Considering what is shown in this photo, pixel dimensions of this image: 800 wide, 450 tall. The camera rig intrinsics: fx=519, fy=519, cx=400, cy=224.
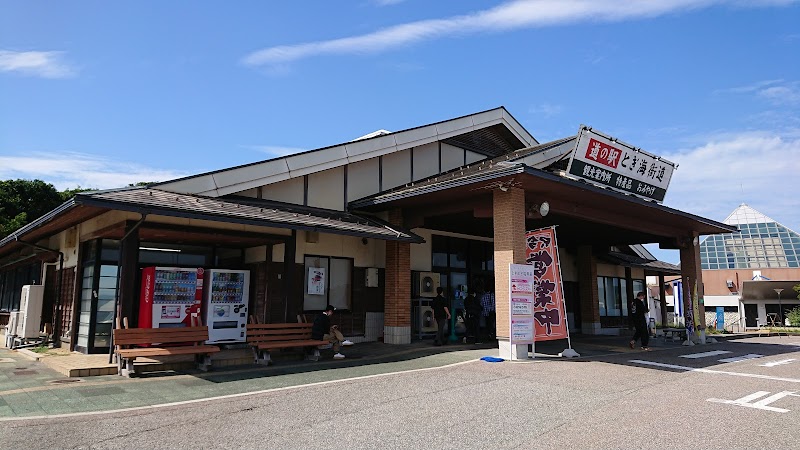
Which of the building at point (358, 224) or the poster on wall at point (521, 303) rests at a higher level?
the building at point (358, 224)

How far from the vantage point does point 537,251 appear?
12.8m

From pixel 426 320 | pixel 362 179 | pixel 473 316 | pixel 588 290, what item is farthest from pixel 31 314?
pixel 588 290

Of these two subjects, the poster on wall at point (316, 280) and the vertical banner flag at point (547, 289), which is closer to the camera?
the vertical banner flag at point (547, 289)

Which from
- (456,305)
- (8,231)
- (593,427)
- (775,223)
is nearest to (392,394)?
(593,427)

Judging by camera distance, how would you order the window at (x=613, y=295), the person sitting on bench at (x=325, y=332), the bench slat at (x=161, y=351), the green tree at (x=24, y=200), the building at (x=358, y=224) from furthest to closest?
the green tree at (x=24, y=200), the window at (x=613, y=295), the person sitting on bench at (x=325, y=332), the building at (x=358, y=224), the bench slat at (x=161, y=351)

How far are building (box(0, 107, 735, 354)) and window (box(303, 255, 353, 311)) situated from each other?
0.04 metres

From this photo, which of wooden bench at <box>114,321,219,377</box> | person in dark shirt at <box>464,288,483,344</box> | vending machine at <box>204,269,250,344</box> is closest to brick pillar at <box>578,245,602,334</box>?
person in dark shirt at <box>464,288,483,344</box>

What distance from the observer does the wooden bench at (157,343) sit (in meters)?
8.86

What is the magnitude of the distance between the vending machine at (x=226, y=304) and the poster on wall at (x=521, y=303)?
636 cm

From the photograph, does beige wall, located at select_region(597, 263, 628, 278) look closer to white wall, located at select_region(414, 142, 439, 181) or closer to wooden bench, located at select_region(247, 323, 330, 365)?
white wall, located at select_region(414, 142, 439, 181)

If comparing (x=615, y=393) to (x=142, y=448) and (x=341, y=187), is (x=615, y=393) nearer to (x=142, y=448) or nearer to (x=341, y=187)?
(x=142, y=448)

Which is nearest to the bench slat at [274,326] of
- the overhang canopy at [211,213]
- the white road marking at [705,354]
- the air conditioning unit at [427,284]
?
the overhang canopy at [211,213]

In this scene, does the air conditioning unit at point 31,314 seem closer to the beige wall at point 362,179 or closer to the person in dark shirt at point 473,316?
the beige wall at point 362,179

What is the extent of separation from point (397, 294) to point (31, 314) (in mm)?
9961
